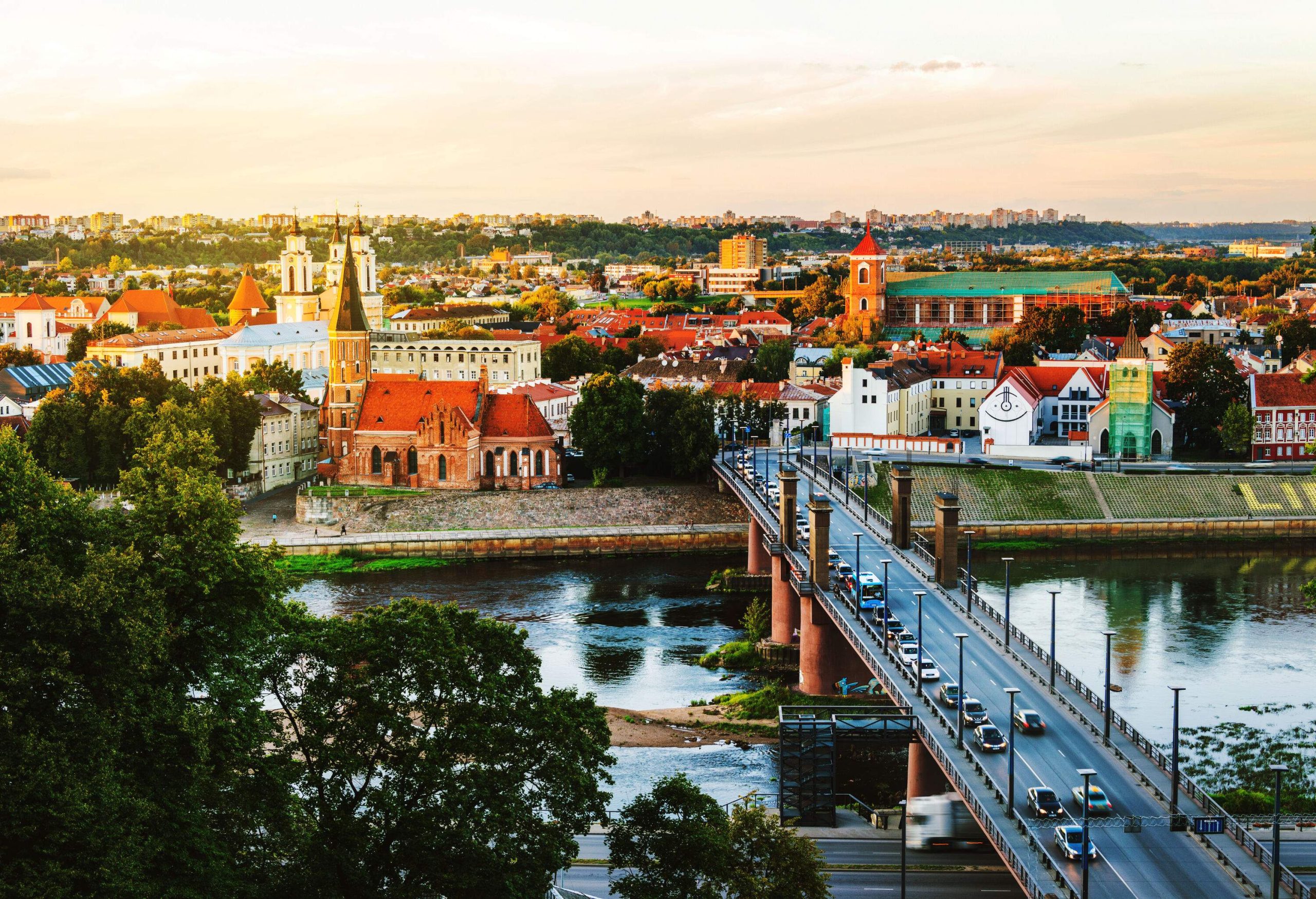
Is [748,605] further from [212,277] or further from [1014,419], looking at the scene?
[212,277]

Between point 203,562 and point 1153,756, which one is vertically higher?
point 203,562

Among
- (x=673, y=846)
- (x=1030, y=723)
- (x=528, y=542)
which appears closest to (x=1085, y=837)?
(x=673, y=846)

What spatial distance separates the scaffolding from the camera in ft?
84.8

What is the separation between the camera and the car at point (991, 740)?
79.8 feet

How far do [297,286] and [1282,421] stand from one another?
56.2 m

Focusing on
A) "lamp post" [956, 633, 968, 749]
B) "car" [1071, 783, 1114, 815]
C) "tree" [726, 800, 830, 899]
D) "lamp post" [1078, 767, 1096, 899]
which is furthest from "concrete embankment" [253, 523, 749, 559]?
"lamp post" [1078, 767, 1096, 899]

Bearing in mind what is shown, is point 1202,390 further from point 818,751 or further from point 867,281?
point 818,751

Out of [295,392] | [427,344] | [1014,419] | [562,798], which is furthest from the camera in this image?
[427,344]

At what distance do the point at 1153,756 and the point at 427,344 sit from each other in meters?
59.5

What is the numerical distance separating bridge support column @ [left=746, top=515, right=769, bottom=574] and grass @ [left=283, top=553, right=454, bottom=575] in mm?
9616

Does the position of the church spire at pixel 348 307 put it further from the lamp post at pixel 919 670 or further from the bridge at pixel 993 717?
the lamp post at pixel 919 670

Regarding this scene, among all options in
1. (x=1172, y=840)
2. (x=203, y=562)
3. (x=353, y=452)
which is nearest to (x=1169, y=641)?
(x=1172, y=840)

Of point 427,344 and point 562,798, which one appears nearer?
point 562,798

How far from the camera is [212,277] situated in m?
169
